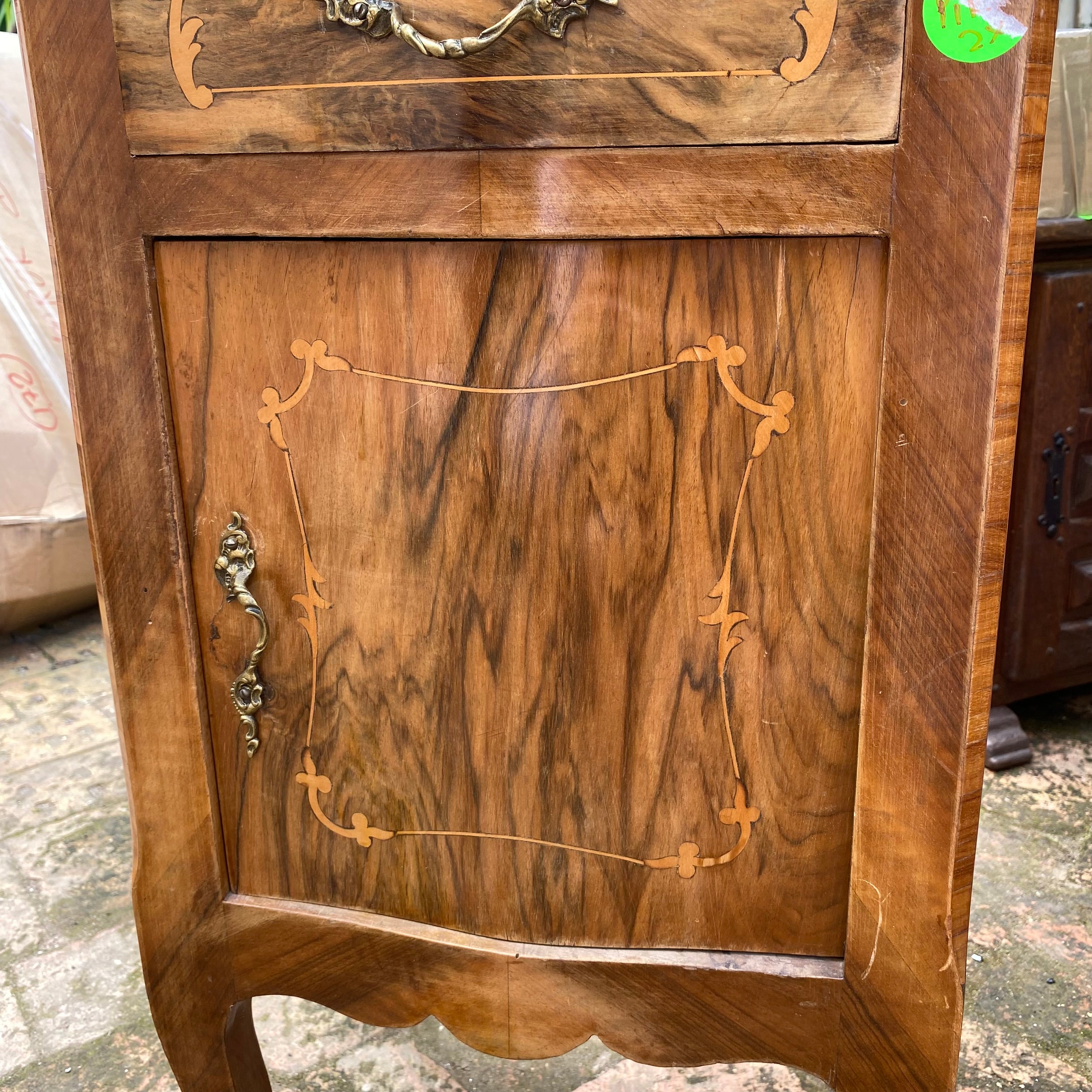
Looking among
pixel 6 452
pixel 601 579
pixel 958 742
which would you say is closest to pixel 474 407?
pixel 601 579

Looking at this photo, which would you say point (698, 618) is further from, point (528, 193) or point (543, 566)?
point (528, 193)

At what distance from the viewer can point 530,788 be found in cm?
71

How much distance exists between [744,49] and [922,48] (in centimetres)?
8

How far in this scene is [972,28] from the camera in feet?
1.65

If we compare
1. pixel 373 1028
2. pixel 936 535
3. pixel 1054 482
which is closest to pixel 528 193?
pixel 936 535

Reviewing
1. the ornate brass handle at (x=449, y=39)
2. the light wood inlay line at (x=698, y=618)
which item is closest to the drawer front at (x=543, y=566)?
the light wood inlay line at (x=698, y=618)

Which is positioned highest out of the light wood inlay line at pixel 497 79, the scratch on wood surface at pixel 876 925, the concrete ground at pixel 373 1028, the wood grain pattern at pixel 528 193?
the light wood inlay line at pixel 497 79

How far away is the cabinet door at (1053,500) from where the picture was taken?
1.32m

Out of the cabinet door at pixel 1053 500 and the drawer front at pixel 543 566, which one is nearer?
the drawer front at pixel 543 566

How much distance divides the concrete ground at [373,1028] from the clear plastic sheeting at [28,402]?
45 cm

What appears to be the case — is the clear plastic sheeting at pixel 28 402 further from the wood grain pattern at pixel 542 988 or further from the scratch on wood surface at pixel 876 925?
the scratch on wood surface at pixel 876 925

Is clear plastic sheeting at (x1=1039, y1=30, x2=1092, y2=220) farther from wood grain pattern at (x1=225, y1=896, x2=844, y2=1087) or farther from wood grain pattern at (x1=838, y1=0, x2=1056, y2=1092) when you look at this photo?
wood grain pattern at (x1=225, y1=896, x2=844, y2=1087)

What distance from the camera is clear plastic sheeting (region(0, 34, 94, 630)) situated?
1832 mm

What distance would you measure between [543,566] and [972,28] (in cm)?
36
